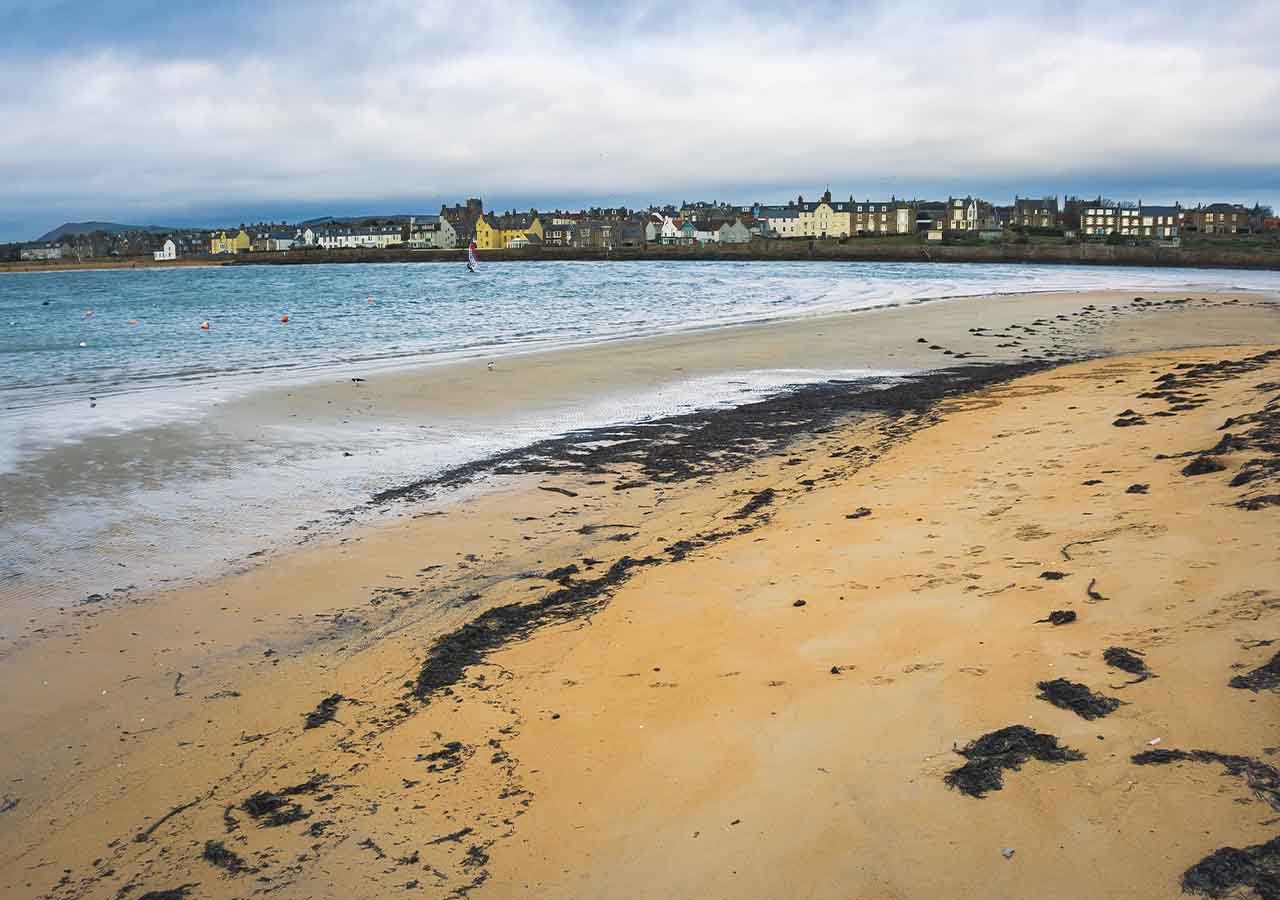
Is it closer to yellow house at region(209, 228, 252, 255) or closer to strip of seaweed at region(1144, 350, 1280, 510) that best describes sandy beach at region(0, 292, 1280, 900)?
strip of seaweed at region(1144, 350, 1280, 510)

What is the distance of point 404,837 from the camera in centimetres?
343

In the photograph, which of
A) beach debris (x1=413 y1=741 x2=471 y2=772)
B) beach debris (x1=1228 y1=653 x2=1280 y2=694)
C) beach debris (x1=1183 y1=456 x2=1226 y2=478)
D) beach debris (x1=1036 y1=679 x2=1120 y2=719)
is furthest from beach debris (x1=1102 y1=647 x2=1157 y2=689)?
beach debris (x1=1183 y1=456 x2=1226 y2=478)

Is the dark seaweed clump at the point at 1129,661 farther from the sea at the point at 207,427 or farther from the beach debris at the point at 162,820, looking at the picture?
the sea at the point at 207,427

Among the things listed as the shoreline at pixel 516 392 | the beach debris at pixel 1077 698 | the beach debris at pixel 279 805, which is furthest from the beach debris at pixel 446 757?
the shoreline at pixel 516 392

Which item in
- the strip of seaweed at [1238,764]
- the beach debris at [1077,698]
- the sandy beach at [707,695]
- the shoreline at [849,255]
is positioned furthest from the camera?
the shoreline at [849,255]

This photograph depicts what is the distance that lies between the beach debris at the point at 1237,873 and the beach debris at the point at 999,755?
2.23 ft

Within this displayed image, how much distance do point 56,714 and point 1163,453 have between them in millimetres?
7900

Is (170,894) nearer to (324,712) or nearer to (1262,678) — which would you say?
(324,712)

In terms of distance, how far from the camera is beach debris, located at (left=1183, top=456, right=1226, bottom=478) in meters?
6.40

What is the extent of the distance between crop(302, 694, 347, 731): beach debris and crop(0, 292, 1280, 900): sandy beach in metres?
0.03

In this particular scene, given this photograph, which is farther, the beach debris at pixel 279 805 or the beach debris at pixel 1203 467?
the beach debris at pixel 1203 467

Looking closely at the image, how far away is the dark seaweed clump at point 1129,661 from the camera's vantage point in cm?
378

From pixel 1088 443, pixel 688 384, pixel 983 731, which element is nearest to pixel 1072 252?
pixel 688 384

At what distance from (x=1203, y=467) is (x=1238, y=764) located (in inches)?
159
